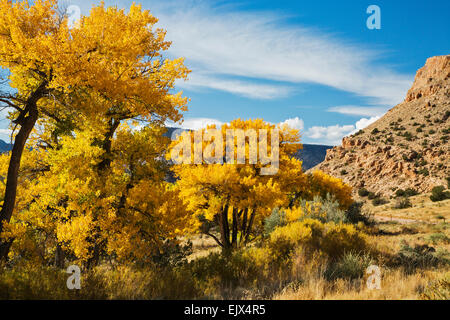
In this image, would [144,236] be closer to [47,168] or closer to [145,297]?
[145,297]

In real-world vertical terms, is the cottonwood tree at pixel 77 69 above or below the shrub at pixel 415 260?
above

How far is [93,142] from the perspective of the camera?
10180 millimetres

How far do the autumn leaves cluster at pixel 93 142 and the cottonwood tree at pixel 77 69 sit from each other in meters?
0.03

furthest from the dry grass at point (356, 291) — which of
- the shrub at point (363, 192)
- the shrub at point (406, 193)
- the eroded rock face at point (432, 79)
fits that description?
the eroded rock face at point (432, 79)

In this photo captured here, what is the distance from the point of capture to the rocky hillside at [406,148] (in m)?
56.5

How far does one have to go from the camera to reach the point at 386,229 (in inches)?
1035

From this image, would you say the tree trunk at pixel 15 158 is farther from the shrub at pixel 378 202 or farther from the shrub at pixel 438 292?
the shrub at pixel 378 202

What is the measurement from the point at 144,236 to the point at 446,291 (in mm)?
8220

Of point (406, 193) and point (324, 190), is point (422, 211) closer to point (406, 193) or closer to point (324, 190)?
point (406, 193)

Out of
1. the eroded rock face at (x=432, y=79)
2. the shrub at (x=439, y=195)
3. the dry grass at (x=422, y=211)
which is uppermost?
the eroded rock face at (x=432, y=79)

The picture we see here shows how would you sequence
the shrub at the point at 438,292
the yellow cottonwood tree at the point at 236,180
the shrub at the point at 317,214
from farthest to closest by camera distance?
the shrub at the point at 317,214 < the yellow cottonwood tree at the point at 236,180 < the shrub at the point at 438,292

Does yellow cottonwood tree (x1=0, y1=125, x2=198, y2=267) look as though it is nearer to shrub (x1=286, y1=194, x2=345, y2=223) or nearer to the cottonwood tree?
the cottonwood tree

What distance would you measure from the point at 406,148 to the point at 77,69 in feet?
243
